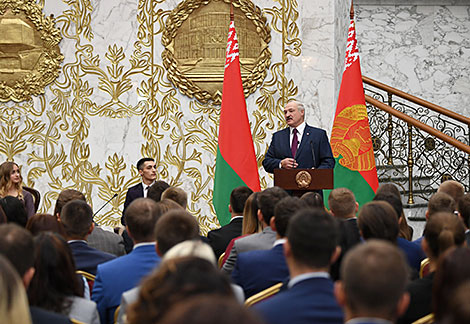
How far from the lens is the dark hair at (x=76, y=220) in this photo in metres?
3.60

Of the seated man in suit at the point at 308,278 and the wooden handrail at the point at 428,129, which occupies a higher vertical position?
the seated man in suit at the point at 308,278

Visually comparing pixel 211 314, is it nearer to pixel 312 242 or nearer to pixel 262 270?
pixel 312 242

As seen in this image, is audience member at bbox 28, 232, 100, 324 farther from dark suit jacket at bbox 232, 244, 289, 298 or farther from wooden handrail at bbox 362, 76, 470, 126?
wooden handrail at bbox 362, 76, 470, 126

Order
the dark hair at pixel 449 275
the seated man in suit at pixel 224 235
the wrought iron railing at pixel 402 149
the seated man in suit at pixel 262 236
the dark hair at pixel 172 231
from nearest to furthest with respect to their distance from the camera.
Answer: the dark hair at pixel 449 275 → the dark hair at pixel 172 231 → the seated man in suit at pixel 262 236 → the seated man in suit at pixel 224 235 → the wrought iron railing at pixel 402 149

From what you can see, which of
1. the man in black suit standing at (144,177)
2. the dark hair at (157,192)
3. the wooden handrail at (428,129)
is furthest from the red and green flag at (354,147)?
the dark hair at (157,192)

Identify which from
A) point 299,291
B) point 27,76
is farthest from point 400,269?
point 27,76

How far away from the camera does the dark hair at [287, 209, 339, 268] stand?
2322 millimetres

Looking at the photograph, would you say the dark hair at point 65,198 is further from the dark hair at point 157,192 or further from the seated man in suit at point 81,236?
the seated man in suit at point 81,236

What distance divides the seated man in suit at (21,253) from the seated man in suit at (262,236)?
1550 mm

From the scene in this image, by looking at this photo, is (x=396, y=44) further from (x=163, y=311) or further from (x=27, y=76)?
(x=163, y=311)

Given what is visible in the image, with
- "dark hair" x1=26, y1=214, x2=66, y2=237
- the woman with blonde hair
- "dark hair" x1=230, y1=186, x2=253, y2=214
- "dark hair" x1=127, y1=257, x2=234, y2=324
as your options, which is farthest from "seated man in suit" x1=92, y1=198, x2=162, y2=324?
the woman with blonde hair

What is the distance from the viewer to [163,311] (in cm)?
151

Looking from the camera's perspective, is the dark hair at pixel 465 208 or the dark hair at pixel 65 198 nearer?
the dark hair at pixel 465 208

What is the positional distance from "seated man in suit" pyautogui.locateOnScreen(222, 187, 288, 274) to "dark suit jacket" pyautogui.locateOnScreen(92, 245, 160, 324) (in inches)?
31.0
